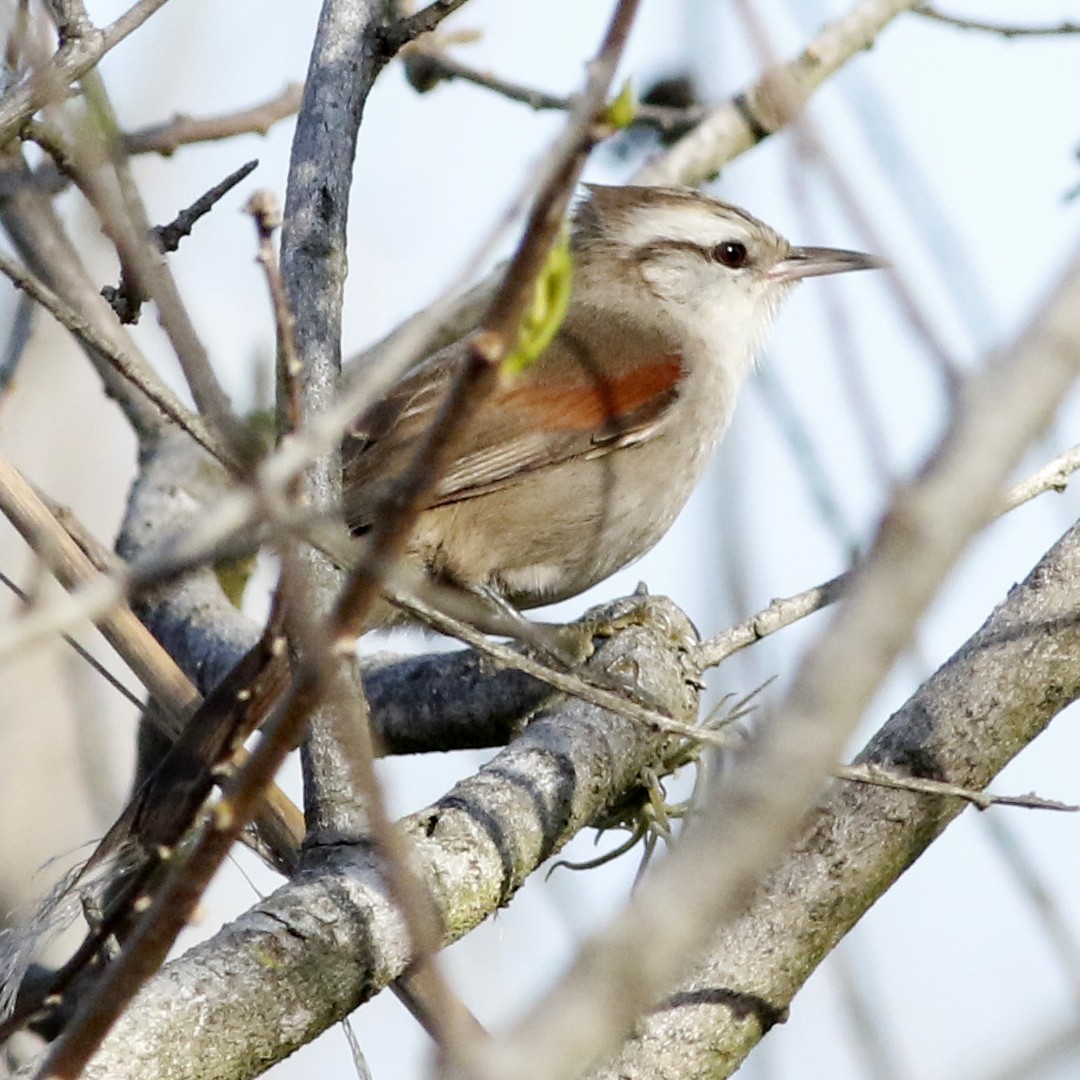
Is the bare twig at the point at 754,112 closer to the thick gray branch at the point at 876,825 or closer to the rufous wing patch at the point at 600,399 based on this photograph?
the rufous wing patch at the point at 600,399

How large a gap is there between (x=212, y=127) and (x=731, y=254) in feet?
6.60

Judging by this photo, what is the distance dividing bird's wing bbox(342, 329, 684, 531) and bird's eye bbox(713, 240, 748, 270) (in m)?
0.61

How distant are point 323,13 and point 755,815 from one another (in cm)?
337

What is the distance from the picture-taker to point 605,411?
529 centimetres

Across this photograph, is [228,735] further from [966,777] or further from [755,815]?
[966,777]

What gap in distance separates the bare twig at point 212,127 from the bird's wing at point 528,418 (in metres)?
0.94

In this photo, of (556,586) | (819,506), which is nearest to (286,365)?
(819,506)

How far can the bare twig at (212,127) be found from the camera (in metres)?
4.94

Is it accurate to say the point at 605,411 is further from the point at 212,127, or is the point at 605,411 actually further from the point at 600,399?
the point at 212,127

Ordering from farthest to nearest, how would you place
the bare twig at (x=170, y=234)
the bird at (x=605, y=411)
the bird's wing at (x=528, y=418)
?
the bird at (x=605, y=411) < the bird's wing at (x=528, y=418) < the bare twig at (x=170, y=234)

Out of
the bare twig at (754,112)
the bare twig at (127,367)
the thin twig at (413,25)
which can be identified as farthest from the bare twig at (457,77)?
the bare twig at (127,367)

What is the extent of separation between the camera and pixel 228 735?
186cm

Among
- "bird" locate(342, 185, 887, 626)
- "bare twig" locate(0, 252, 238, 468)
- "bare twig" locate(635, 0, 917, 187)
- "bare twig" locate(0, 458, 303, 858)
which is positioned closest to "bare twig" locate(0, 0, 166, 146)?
"bare twig" locate(0, 458, 303, 858)

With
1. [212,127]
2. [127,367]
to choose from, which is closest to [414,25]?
[212,127]
